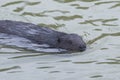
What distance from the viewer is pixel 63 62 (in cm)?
985

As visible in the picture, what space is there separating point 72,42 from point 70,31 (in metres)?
0.88

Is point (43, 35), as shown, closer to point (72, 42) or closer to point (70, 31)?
point (72, 42)

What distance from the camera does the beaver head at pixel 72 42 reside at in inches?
418

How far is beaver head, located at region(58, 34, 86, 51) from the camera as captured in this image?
10626 mm

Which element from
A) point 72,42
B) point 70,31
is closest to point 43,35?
point 72,42

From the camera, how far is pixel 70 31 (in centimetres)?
1170

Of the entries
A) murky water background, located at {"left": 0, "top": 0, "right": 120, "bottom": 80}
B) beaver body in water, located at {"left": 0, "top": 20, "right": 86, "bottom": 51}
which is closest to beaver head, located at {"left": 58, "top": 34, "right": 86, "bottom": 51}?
beaver body in water, located at {"left": 0, "top": 20, "right": 86, "bottom": 51}

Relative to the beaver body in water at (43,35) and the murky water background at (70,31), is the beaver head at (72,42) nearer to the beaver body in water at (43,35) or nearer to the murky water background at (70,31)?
the beaver body in water at (43,35)

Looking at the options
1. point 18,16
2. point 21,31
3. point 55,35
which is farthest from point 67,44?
point 18,16

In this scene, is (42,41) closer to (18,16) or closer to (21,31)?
(21,31)

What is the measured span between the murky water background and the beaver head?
0.18 metres

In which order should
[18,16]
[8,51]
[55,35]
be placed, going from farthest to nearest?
1. [18,16]
2. [55,35]
3. [8,51]

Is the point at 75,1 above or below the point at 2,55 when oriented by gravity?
above

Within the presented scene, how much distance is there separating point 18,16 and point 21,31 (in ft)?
4.32
